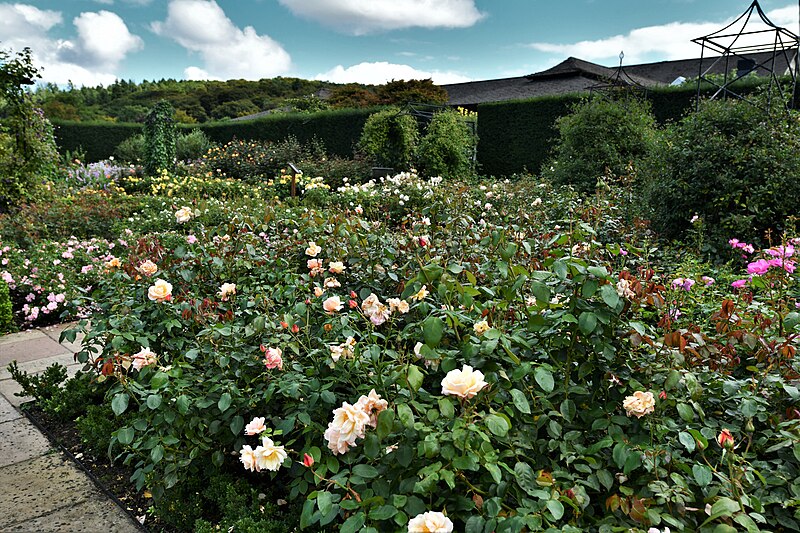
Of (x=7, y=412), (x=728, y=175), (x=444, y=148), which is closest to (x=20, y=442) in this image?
(x=7, y=412)

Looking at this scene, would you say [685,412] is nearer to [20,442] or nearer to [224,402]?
[224,402]

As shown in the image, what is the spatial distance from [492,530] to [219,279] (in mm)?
1860

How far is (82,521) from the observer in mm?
1964

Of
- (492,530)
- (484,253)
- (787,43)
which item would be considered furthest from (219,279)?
(787,43)

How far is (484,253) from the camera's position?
8.53ft

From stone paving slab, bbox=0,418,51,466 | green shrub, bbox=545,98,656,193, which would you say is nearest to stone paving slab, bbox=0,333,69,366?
stone paving slab, bbox=0,418,51,466

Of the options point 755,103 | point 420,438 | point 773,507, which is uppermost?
point 755,103

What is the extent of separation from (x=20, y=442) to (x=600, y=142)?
677 centimetres

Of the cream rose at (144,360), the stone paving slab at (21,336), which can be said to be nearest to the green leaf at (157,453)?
the cream rose at (144,360)

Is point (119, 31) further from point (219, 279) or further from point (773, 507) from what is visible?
point (773, 507)

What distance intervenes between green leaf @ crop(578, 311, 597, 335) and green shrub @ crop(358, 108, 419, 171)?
9.68m

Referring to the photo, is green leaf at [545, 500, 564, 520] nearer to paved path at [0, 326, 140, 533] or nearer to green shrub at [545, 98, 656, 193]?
paved path at [0, 326, 140, 533]

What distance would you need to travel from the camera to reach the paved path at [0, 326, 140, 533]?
6.40 feet

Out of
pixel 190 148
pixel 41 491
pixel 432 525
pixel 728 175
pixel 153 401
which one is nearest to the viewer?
pixel 432 525
